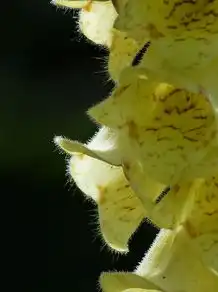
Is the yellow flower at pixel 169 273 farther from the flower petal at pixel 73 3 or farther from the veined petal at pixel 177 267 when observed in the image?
the flower petal at pixel 73 3

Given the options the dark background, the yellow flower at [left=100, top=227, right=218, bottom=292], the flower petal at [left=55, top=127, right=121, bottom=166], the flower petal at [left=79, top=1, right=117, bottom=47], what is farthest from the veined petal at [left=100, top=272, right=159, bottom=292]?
the dark background

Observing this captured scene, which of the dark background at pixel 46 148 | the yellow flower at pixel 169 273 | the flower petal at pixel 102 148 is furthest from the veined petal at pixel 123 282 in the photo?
the dark background at pixel 46 148

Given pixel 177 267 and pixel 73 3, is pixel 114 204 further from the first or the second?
pixel 73 3

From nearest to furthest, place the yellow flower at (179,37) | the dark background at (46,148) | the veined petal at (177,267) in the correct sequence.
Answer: the yellow flower at (179,37) → the veined petal at (177,267) → the dark background at (46,148)

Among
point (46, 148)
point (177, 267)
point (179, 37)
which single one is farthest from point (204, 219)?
point (46, 148)

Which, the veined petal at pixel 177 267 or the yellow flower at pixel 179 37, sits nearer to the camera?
the yellow flower at pixel 179 37

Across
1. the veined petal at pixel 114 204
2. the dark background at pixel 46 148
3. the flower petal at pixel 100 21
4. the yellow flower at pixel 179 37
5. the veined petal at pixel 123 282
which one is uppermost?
the yellow flower at pixel 179 37

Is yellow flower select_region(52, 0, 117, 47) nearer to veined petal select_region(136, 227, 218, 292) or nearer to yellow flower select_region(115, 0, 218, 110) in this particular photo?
yellow flower select_region(115, 0, 218, 110)
